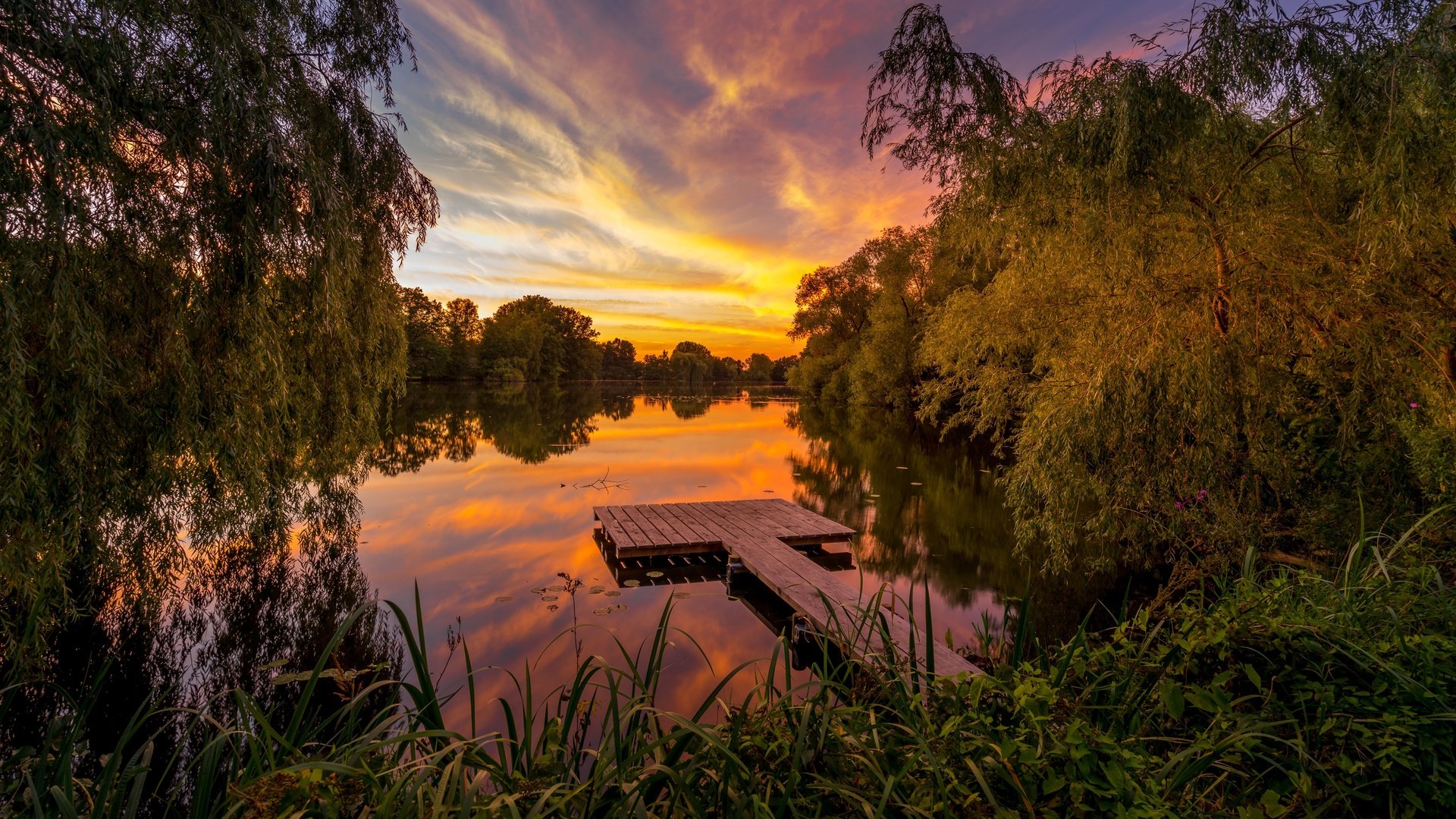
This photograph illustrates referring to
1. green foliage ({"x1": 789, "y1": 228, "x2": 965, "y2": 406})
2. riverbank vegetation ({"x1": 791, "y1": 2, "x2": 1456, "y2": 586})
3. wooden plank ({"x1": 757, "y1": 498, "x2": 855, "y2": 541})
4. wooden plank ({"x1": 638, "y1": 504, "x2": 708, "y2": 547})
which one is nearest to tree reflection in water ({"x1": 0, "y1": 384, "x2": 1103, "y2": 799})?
wooden plank ({"x1": 757, "y1": 498, "x2": 855, "y2": 541})

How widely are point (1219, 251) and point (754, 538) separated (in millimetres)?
5880

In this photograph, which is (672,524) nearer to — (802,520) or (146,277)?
(802,520)

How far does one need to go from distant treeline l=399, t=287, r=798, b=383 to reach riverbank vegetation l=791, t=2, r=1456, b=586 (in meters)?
42.7

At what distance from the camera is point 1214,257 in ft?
18.4

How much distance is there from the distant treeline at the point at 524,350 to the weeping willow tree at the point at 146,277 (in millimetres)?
40889

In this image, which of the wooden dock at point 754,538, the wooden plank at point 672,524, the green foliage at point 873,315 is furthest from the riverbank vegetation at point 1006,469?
the green foliage at point 873,315

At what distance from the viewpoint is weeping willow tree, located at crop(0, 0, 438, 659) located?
3162 mm

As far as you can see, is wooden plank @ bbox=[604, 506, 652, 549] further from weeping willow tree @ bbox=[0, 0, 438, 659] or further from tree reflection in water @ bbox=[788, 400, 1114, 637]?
weeping willow tree @ bbox=[0, 0, 438, 659]

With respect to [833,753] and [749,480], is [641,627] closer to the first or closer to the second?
[833,753]

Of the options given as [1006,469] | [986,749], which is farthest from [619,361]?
[986,749]

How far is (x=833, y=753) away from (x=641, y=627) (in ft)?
16.5

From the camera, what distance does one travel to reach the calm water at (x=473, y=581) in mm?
4766

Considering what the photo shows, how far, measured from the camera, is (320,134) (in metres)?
5.91

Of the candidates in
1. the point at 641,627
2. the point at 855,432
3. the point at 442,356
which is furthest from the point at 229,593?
the point at 442,356
